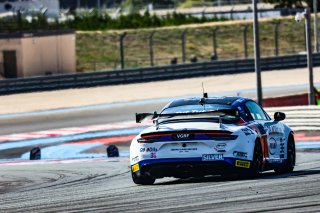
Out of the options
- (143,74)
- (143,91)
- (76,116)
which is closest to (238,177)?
(76,116)

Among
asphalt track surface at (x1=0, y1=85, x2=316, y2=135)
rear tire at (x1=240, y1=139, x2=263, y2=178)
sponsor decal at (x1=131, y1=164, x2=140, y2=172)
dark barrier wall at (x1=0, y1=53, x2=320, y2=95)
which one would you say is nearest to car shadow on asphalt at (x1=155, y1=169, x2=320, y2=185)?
rear tire at (x1=240, y1=139, x2=263, y2=178)

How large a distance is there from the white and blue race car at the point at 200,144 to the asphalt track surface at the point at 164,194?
0.65 ft

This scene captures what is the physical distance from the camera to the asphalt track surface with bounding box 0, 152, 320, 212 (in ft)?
39.9

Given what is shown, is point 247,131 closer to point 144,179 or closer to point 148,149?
point 148,149

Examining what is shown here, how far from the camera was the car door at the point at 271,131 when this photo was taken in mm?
16391

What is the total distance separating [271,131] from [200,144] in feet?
6.22

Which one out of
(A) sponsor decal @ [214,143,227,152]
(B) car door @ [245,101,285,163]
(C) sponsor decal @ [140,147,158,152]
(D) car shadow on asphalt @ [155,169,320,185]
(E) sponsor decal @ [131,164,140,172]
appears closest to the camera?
(A) sponsor decal @ [214,143,227,152]

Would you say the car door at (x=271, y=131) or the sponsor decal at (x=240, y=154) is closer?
the sponsor decal at (x=240, y=154)

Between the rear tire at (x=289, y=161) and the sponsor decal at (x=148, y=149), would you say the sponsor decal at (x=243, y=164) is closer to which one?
the sponsor decal at (x=148, y=149)

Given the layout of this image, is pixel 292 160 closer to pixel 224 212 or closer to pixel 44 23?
pixel 224 212

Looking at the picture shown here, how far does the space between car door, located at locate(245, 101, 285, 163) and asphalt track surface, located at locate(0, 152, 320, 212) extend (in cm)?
34

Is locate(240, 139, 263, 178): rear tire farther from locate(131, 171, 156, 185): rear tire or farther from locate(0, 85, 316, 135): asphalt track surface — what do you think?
locate(0, 85, 316, 135): asphalt track surface

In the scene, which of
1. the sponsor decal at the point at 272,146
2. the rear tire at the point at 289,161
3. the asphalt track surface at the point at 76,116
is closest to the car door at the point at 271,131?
the sponsor decal at the point at 272,146

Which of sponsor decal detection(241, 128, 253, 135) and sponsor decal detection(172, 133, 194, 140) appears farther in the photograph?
sponsor decal detection(241, 128, 253, 135)
